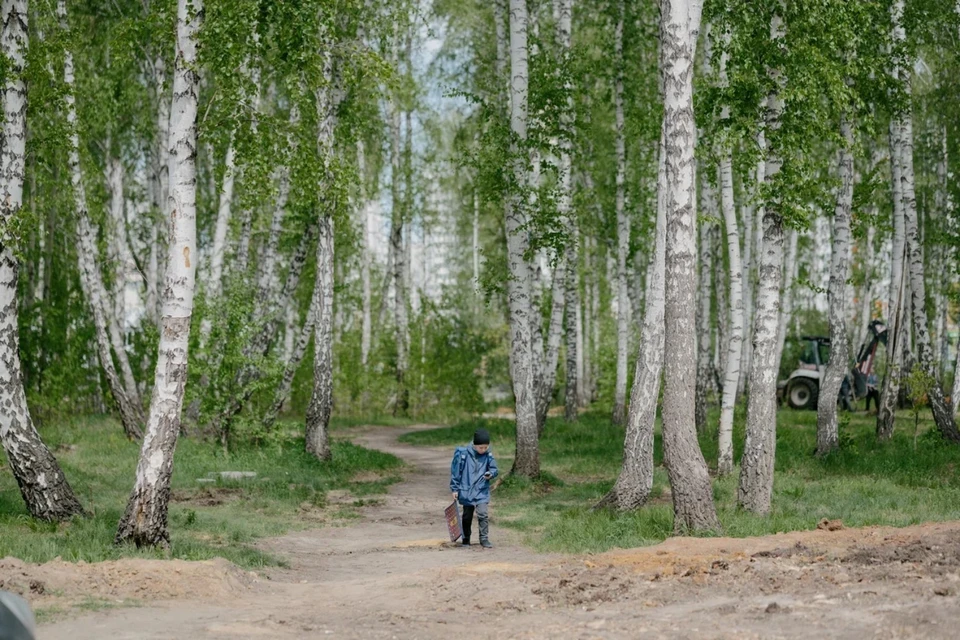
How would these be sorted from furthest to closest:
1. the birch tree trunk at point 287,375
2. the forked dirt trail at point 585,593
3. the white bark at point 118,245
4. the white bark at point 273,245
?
the white bark at point 118,245, the white bark at point 273,245, the birch tree trunk at point 287,375, the forked dirt trail at point 585,593

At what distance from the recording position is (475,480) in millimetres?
12203

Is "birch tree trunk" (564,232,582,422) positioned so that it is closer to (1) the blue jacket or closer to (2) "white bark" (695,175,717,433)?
(2) "white bark" (695,175,717,433)

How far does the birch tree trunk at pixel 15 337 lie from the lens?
38.6 ft

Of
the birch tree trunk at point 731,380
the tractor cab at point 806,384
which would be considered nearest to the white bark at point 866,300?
the tractor cab at point 806,384

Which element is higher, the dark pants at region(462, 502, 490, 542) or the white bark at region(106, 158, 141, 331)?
the white bark at region(106, 158, 141, 331)

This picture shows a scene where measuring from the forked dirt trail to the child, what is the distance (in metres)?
0.60

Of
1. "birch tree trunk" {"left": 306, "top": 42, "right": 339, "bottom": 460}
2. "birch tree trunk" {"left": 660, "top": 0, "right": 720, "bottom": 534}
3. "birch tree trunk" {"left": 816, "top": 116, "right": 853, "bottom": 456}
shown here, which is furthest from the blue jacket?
"birch tree trunk" {"left": 816, "top": 116, "right": 853, "bottom": 456}

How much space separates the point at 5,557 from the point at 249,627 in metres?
3.09

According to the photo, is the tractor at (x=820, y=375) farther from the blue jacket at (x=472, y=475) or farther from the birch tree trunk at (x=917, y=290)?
the blue jacket at (x=472, y=475)

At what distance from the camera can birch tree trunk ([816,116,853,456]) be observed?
18.8m

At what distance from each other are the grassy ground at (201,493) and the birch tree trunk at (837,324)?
Result: 26.6 ft

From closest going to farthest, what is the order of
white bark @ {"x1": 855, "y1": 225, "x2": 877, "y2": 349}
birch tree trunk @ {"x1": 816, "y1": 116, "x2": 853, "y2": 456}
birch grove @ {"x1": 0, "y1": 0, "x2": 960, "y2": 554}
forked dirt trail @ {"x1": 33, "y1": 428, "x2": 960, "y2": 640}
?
forked dirt trail @ {"x1": 33, "y1": 428, "x2": 960, "y2": 640} < birch grove @ {"x1": 0, "y1": 0, "x2": 960, "y2": 554} < birch tree trunk @ {"x1": 816, "y1": 116, "x2": 853, "y2": 456} < white bark @ {"x1": 855, "y1": 225, "x2": 877, "y2": 349}

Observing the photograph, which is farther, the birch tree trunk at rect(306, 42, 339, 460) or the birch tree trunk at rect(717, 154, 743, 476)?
the birch tree trunk at rect(306, 42, 339, 460)

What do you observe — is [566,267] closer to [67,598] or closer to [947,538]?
[947,538]
